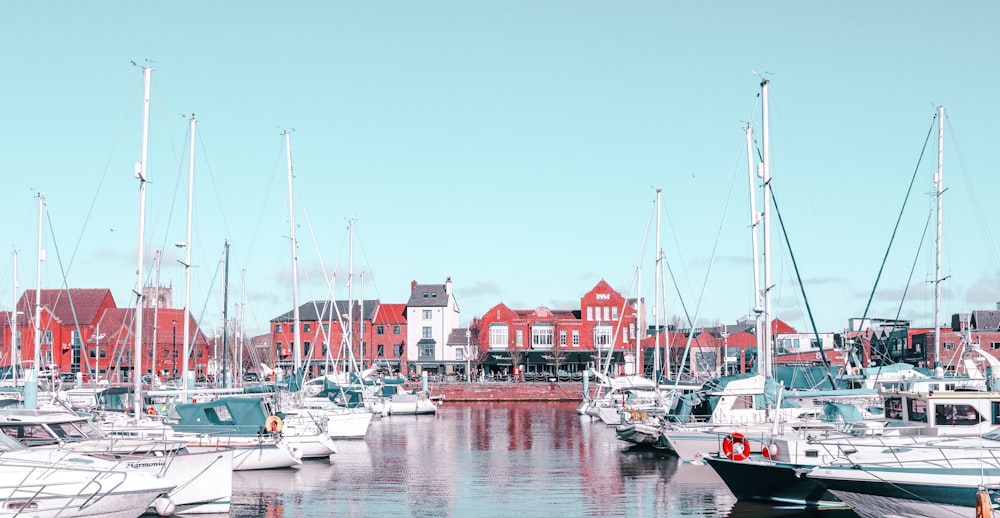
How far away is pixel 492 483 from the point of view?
3369cm

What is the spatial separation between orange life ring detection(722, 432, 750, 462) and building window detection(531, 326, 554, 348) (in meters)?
91.5

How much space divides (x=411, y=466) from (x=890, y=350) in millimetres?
89925

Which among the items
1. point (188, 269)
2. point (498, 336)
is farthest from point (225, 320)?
point (498, 336)

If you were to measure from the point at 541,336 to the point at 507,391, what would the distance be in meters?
23.9

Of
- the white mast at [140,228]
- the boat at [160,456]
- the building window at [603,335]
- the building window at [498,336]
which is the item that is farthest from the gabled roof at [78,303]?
the boat at [160,456]

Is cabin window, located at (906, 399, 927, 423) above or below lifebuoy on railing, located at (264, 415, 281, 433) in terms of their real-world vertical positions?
above

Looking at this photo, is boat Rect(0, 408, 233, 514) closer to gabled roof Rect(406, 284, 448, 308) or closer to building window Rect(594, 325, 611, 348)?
building window Rect(594, 325, 611, 348)

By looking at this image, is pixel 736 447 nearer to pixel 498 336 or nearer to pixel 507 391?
pixel 507 391

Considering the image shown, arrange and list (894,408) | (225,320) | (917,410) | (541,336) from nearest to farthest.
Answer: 1. (917,410)
2. (894,408)
3. (225,320)
4. (541,336)

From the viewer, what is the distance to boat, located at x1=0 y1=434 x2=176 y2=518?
20.2 metres

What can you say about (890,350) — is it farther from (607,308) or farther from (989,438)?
(989,438)

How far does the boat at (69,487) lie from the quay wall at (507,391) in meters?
72.4

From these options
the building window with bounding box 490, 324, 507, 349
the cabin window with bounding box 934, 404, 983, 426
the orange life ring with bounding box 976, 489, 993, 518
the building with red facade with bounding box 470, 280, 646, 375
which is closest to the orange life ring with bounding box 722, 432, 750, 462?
the cabin window with bounding box 934, 404, 983, 426

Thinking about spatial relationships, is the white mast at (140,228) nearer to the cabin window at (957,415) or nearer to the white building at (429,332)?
the cabin window at (957,415)
